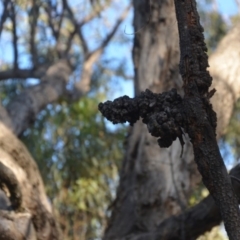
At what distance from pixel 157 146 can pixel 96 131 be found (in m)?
2.80

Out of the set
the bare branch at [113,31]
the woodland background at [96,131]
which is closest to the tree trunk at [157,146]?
the woodland background at [96,131]

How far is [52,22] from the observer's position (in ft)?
18.2

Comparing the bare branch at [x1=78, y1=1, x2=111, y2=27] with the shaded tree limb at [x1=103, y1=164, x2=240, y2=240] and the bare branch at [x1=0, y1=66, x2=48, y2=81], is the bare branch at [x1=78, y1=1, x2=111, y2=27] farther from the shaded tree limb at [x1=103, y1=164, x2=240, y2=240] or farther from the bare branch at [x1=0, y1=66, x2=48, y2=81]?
the shaded tree limb at [x1=103, y1=164, x2=240, y2=240]

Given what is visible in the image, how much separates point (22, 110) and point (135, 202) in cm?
78

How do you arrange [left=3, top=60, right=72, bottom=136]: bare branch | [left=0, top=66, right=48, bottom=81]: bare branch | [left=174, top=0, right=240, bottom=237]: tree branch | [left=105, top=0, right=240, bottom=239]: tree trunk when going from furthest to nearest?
1. [left=0, top=66, right=48, bottom=81]: bare branch
2. [left=3, top=60, right=72, bottom=136]: bare branch
3. [left=105, top=0, right=240, bottom=239]: tree trunk
4. [left=174, top=0, right=240, bottom=237]: tree branch

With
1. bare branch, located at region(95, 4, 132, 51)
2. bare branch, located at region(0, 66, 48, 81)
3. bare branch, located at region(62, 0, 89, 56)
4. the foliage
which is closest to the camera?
bare branch, located at region(0, 66, 48, 81)

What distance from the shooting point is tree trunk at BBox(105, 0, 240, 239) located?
3199 millimetres

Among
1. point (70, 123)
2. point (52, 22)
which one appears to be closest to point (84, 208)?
point (70, 123)

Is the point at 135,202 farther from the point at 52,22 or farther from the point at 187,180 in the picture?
the point at 52,22

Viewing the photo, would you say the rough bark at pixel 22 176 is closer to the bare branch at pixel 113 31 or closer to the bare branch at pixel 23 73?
the bare branch at pixel 23 73

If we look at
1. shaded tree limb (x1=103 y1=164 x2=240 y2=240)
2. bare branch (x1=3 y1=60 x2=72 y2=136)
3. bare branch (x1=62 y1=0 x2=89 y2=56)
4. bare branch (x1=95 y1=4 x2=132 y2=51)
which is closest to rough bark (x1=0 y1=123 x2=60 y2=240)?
bare branch (x1=3 y1=60 x2=72 y2=136)

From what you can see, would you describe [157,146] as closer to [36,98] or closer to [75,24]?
[36,98]

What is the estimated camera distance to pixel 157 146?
3.35 meters

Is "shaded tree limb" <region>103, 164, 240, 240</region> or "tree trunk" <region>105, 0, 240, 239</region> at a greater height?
"tree trunk" <region>105, 0, 240, 239</region>
